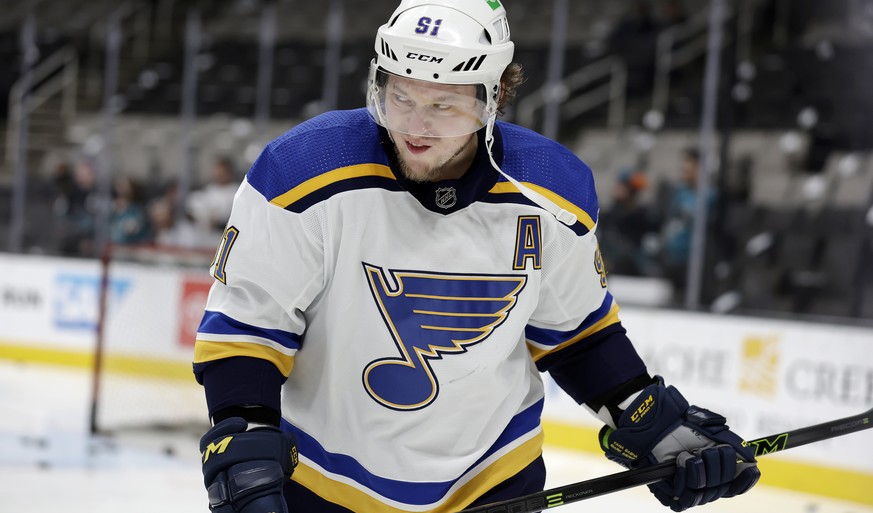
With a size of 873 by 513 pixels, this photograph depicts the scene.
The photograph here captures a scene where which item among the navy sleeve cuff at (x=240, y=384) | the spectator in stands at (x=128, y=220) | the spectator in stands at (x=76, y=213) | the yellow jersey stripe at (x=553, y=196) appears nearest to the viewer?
the navy sleeve cuff at (x=240, y=384)

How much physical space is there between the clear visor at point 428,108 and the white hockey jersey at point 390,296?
0.20 feet

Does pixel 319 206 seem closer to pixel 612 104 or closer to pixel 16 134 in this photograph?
pixel 612 104

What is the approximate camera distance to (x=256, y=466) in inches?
61.1

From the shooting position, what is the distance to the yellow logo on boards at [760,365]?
4820 mm

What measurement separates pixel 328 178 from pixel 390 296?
0.66 ft

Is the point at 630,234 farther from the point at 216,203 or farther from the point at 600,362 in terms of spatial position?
the point at 600,362

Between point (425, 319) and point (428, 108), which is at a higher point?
point (428, 108)

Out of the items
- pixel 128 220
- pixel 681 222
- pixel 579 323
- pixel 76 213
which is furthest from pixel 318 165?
pixel 76 213

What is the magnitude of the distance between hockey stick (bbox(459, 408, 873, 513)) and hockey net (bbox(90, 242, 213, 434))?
12.7 feet

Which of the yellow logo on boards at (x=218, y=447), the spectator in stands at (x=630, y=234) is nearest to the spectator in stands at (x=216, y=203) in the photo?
the spectator in stands at (x=630, y=234)

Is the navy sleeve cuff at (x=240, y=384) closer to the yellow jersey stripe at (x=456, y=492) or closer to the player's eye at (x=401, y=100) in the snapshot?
the yellow jersey stripe at (x=456, y=492)

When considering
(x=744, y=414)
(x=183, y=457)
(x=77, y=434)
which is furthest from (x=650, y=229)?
(x=77, y=434)

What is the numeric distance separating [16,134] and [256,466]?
686 cm

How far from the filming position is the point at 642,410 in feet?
6.32
